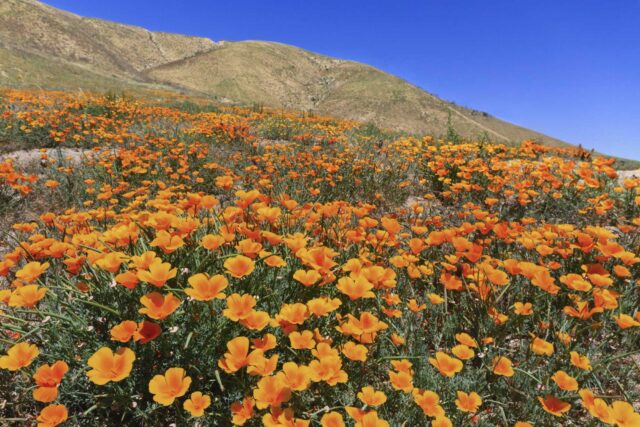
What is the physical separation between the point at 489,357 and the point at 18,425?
2590 mm

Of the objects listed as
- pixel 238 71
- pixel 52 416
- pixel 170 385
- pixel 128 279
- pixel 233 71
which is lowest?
pixel 52 416

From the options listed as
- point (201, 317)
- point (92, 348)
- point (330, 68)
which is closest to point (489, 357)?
point (201, 317)

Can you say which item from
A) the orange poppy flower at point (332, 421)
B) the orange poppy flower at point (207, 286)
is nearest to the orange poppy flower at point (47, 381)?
the orange poppy flower at point (207, 286)

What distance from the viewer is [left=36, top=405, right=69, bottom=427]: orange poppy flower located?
132 cm

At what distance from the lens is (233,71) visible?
72.7 meters

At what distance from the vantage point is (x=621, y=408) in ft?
4.88

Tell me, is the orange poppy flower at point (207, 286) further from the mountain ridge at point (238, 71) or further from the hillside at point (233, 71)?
the mountain ridge at point (238, 71)

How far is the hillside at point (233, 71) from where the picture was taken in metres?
52.5

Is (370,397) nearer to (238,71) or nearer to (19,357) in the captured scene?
(19,357)

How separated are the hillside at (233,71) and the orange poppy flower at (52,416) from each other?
1655 inches

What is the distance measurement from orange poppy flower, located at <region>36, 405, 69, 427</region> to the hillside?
42034mm

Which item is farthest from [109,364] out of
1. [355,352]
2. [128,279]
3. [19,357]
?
[355,352]

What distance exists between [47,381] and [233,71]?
7871 cm

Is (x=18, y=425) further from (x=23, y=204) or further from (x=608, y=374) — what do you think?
(x=23, y=204)
